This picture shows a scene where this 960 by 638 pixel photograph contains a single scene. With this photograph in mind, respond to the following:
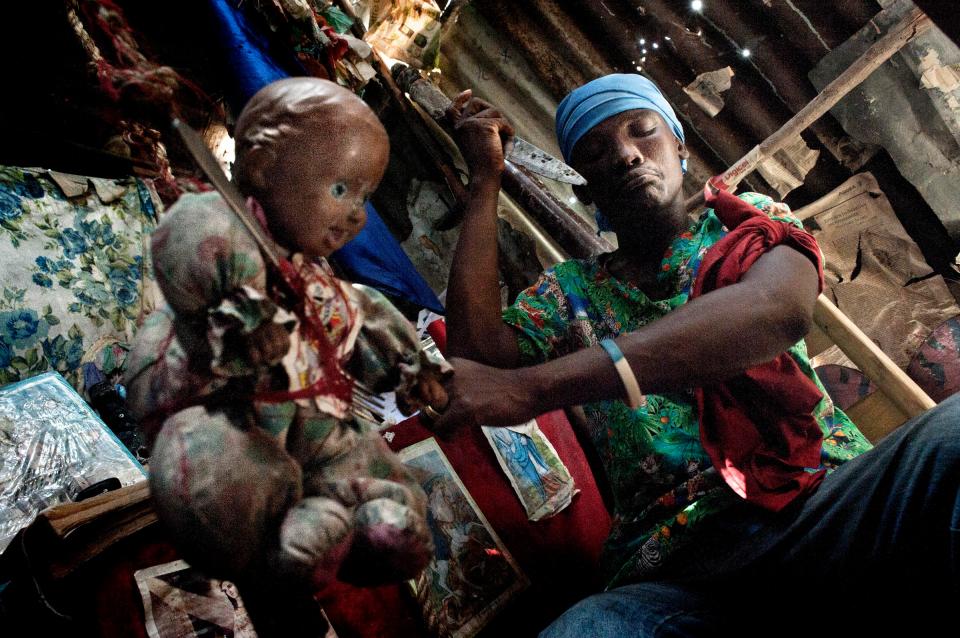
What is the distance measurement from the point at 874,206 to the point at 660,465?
260cm

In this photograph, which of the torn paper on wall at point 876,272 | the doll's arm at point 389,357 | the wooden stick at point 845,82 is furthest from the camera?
the torn paper on wall at point 876,272

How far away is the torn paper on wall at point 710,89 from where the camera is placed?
2730 mm

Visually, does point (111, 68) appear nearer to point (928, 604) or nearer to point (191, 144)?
point (191, 144)

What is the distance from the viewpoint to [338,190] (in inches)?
25.1

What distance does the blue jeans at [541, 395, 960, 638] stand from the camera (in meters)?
1.01

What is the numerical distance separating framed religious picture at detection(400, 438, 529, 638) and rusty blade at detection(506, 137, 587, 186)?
3.09ft

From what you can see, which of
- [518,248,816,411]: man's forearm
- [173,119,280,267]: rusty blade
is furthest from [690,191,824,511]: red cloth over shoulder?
[173,119,280,267]: rusty blade

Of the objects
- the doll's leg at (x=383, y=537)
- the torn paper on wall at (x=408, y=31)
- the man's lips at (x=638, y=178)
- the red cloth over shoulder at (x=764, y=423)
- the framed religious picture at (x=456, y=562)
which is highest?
the torn paper on wall at (x=408, y=31)

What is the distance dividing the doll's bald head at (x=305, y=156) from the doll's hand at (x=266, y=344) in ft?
0.51

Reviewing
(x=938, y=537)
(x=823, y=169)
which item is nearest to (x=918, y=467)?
(x=938, y=537)

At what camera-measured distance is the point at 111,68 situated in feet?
1.90

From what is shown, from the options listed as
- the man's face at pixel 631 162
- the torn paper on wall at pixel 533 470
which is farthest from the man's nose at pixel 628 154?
the torn paper on wall at pixel 533 470

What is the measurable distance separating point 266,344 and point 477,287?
787mm

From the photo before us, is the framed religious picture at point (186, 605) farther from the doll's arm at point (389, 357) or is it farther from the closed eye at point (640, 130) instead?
the closed eye at point (640, 130)
